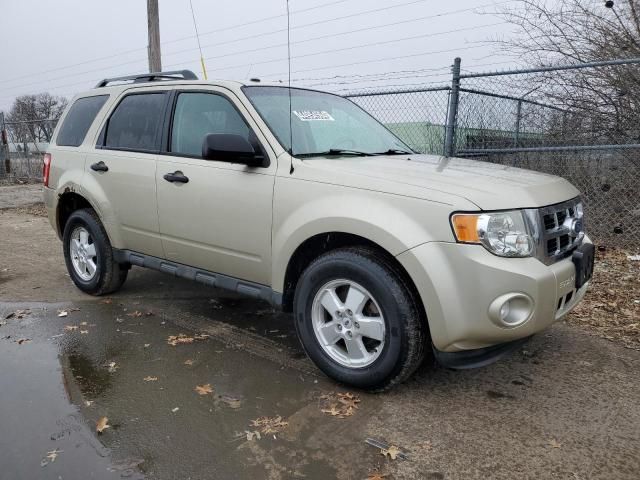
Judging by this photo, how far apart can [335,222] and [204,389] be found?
4.35ft

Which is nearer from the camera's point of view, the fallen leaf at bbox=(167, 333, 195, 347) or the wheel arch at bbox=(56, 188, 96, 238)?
the fallen leaf at bbox=(167, 333, 195, 347)

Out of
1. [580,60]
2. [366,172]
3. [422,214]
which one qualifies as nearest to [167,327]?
[366,172]

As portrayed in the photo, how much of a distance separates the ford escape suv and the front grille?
1 centimetres

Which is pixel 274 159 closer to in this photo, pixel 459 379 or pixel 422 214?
pixel 422 214

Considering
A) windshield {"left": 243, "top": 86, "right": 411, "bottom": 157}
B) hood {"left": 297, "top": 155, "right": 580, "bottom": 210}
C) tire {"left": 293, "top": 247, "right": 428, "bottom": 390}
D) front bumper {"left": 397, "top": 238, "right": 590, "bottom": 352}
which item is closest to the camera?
front bumper {"left": 397, "top": 238, "right": 590, "bottom": 352}

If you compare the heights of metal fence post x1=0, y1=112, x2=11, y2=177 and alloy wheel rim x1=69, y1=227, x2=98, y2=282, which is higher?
metal fence post x1=0, y1=112, x2=11, y2=177

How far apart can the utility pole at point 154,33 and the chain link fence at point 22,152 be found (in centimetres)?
615

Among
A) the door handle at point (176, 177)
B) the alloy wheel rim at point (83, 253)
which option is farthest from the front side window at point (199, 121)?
the alloy wheel rim at point (83, 253)

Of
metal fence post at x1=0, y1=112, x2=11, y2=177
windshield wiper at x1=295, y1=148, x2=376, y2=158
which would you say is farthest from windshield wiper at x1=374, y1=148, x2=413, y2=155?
metal fence post at x1=0, y1=112, x2=11, y2=177

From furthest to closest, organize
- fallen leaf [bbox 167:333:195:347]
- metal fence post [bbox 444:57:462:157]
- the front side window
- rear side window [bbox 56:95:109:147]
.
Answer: metal fence post [bbox 444:57:462:157] < rear side window [bbox 56:95:109:147] < fallen leaf [bbox 167:333:195:347] < the front side window

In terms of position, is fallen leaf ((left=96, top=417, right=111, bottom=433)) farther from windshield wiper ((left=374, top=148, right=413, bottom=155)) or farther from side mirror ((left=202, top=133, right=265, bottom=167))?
windshield wiper ((left=374, top=148, right=413, bottom=155))

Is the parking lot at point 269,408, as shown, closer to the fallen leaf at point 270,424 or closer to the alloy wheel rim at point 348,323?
the fallen leaf at point 270,424

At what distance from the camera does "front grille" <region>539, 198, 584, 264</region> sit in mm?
2875

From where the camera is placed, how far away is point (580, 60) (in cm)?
782
